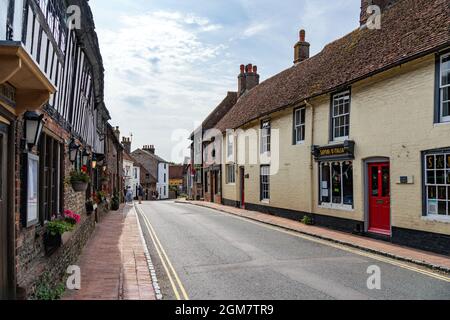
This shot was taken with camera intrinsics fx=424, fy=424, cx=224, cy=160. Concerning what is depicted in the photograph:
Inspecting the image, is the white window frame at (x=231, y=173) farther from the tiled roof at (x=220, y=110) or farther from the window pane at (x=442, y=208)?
the window pane at (x=442, y=208)

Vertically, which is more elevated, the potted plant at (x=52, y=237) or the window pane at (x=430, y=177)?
the window pane at (x=430, y=177)

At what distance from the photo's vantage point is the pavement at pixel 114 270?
694 cm

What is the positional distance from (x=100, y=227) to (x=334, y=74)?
1089cm

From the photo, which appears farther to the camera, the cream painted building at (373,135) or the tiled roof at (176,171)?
the tiled roof at (176,171)

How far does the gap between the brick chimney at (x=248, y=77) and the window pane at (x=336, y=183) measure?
853 inches

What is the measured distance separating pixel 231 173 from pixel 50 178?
22.6 metres

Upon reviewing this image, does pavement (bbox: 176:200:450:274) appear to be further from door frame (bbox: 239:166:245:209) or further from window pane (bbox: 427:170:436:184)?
door frame (bbox: 239:166:245:209)

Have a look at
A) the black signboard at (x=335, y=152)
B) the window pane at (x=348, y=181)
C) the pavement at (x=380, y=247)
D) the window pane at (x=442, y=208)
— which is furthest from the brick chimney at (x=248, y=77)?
the window pane at (x=442, y=208)

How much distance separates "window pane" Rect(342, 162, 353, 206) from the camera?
1516 centimetres

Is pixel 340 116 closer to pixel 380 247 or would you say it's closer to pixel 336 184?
pixel 336 184

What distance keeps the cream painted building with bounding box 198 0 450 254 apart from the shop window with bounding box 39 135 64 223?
30.4 feet

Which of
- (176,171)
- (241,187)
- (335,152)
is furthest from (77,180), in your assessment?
(176,171)

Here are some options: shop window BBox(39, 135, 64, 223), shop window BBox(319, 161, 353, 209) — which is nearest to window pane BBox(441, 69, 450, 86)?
shop window BBox(319, 161, 353, 209)

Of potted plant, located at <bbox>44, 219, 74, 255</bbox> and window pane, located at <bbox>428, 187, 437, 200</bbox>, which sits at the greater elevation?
window pane, located at <bbox>428, 187, 437, 200</bbox>
